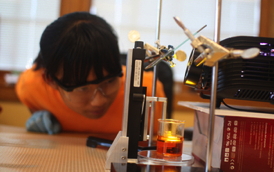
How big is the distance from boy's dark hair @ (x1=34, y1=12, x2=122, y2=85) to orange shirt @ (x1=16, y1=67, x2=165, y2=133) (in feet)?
1.29

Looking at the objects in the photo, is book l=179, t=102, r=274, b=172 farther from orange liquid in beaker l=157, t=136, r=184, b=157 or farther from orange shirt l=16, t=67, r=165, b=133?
orange shirt l=16, t=67, r=165, b=133

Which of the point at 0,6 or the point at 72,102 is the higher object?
the point at 0,6

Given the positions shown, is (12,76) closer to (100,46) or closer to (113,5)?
(113,5)

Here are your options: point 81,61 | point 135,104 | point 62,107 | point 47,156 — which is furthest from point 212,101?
point 62,107

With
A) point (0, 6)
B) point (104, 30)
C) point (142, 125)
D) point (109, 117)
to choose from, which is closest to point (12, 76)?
point (0, 6)

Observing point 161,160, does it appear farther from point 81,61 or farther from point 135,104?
point 81,61

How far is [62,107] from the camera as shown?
155 cm

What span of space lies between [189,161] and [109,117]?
917 millimetres

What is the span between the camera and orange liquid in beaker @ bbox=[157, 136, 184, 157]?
0.71 meters

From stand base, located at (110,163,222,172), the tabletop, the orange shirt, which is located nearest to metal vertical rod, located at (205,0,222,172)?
stand base, located at (110,163,222,172)

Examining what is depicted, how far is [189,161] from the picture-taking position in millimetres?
728

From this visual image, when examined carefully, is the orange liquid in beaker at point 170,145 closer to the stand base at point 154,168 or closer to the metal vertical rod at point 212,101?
the stand base at point 154,168

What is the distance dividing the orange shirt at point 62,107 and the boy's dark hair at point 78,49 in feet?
1.29

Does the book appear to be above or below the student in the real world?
below
